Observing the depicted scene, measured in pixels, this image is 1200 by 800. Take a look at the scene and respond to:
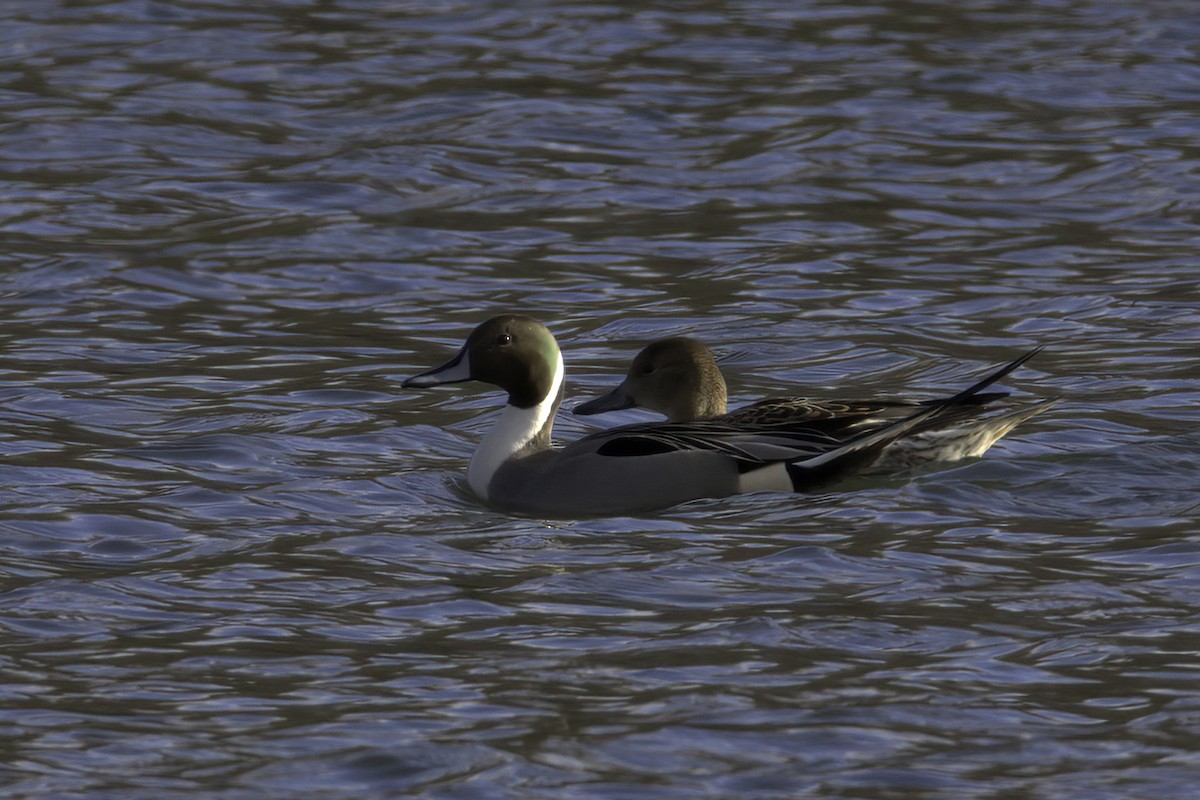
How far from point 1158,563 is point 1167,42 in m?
11.3

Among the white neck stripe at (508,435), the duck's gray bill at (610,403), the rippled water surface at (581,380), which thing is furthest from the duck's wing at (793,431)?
the duck's gray bill at (610,403)

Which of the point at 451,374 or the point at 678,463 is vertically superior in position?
the point at 451,374

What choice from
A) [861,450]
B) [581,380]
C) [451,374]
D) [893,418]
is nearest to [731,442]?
[861,450]

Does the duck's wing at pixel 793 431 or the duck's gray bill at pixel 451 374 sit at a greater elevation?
the duck's gray bill at pixel 451 374

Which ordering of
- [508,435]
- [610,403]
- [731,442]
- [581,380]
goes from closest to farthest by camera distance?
1. [731,442]
2. [508,435]
3. [610,403]
4. [581,380]

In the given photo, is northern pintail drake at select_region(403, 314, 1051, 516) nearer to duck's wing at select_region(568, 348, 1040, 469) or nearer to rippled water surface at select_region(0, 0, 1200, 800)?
duck's wing at select_region(568, 348, 1040, 469)

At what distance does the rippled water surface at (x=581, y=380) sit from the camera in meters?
6.33

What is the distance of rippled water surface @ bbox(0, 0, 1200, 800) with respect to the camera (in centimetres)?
633

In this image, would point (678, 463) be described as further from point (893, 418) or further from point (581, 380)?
point (581, 380)

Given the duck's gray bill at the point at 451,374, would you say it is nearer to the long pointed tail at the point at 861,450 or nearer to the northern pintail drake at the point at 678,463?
the northern pintail drake at the point at 678,463

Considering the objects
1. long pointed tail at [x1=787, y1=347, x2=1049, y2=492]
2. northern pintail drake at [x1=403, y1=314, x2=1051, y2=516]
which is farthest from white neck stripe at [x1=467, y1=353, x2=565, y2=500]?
long pointed tail at [x1=787, y1=347, x2=1049, y2=492]

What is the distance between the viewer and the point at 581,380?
11.2 metres

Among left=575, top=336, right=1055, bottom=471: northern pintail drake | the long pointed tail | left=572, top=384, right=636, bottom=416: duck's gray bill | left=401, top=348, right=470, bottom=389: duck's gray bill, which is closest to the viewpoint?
the long pointed tail

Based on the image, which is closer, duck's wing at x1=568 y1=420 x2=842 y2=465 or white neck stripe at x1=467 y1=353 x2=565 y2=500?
duck's wing at x1=568 y1=420 x2=842 y2=465
